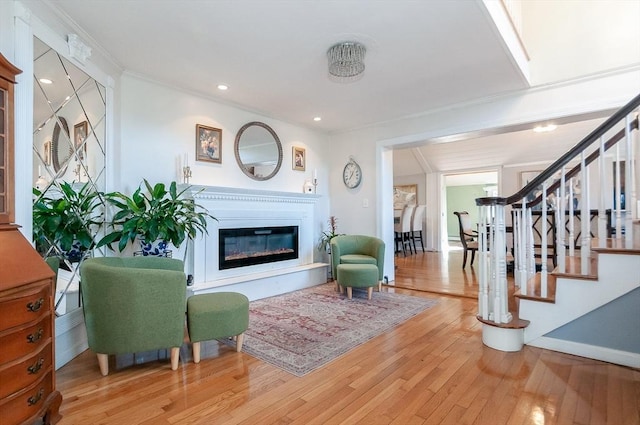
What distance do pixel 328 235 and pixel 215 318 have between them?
123 inches

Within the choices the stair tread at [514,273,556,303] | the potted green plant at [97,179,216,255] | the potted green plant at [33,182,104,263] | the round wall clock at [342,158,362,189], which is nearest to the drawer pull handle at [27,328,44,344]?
the potted green plant at [33,182,104,263]

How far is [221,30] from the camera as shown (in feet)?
8.13

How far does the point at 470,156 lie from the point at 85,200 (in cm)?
744

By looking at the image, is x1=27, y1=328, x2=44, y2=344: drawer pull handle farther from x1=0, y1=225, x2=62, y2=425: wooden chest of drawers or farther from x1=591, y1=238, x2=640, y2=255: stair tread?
x1=591, y1=238, x2=640, y2=255: stair tread

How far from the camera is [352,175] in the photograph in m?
5.24

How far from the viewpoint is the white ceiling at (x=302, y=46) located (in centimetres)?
223

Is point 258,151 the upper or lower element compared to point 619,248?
upper

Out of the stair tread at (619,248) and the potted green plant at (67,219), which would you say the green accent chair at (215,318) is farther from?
the stair tread at (619,248)

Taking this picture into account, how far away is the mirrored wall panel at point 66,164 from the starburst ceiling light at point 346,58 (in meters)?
2.08

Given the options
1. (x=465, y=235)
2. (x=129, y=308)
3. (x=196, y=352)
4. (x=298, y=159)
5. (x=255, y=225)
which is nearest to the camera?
(x=129, y=308)

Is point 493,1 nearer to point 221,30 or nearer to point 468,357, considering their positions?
point 221,30

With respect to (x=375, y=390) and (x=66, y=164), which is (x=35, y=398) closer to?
(x=375, y=390)

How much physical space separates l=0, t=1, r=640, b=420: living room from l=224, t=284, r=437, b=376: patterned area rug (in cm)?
116

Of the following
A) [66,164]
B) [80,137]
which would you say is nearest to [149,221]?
[66,164]
